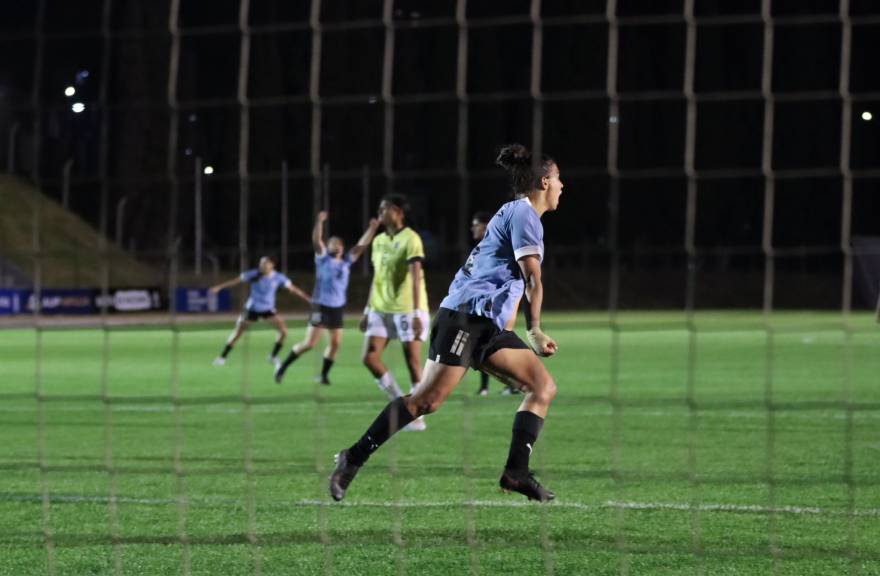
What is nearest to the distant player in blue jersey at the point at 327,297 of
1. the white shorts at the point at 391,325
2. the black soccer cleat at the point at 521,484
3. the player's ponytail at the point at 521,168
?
the white shorts at the point at 391,325

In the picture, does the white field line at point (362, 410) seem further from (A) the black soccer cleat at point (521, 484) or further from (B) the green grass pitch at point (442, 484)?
(A) the black soccer cleat at point (521, 484)

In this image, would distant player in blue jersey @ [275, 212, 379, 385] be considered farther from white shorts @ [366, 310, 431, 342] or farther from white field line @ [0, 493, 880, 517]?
white field line @ [0, 493, 880, 517]

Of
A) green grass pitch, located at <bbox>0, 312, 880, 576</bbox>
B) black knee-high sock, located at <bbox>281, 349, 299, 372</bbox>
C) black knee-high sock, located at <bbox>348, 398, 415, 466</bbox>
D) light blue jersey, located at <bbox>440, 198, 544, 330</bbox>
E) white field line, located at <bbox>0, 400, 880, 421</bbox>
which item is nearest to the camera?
green grass pitch, located at <bbox>0, 312, 880, 576</bbox>

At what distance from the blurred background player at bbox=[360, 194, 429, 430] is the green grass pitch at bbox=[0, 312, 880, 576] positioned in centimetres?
58

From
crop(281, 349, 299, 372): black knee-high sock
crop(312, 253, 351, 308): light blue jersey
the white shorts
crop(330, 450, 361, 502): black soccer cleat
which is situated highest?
crop(312, 253, 351, 308): light blue jersey

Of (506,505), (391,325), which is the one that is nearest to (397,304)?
(391,325)

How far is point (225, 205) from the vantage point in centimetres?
4966

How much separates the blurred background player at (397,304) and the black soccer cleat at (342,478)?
497cm

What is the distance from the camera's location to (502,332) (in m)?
7.39

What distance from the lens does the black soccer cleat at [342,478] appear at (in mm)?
7199

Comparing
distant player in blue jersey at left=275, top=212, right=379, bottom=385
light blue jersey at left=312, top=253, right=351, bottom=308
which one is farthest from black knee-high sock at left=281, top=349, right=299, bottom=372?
light blue jersey at left=312, top=253, right=351, bottom=308

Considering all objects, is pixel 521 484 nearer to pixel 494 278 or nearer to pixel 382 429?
pixel 382 429

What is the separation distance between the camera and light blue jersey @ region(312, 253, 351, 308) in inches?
717

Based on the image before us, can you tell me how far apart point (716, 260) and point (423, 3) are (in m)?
44.8
